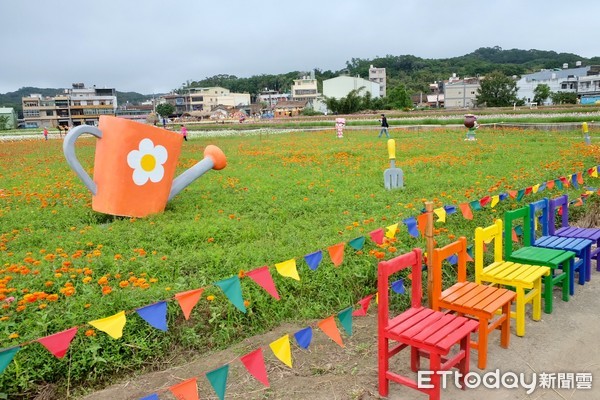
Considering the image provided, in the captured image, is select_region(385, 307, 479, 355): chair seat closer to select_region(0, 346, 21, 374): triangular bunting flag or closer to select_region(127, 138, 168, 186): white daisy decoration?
select_region(0, 346, 21, 374): triangular bunting flag

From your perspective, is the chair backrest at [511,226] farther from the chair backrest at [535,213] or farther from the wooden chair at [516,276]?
the wooden chair at [516,276]

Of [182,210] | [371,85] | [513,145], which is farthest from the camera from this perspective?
[371,85]

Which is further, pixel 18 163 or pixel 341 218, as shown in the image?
pixel 18 163

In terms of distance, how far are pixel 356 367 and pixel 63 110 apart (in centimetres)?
10106

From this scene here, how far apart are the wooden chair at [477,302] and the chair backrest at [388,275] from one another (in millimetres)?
208

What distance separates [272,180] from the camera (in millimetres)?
11297

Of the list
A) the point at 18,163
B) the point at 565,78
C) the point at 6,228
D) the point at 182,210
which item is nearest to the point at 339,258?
the point at 182,210

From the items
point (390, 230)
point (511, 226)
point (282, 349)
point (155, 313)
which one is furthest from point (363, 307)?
point (155, 313)

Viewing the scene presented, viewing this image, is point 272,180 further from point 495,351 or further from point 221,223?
point 495,351

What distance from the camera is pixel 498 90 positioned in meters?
56.0

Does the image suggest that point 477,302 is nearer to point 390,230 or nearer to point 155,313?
point 390,230

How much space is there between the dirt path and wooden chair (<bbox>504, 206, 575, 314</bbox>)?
0.34m

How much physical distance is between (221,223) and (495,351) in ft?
14.3

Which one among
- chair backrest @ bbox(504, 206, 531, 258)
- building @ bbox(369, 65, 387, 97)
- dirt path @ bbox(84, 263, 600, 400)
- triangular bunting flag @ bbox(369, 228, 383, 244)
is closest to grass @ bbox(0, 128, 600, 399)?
dirt path @ bbox(84, 263, 600, 400)
